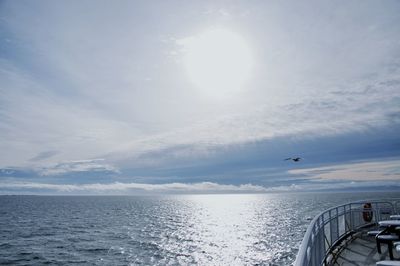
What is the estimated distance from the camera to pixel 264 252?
124ft

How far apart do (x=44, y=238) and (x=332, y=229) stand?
47240 millimetres

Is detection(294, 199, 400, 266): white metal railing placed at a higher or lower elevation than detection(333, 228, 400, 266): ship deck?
higher

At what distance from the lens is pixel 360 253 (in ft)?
32.4

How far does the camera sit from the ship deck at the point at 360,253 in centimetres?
899

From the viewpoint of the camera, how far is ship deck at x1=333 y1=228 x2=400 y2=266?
899 centimetres

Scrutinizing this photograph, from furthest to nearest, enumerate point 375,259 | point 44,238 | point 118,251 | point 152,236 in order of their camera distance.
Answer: point 152,236, point 44,238, point 118,251, point 375,259

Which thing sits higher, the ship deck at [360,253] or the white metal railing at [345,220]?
the white metal railing at [345,220]

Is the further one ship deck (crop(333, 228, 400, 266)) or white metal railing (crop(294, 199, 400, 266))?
white metal railing (crop(294, 199, 400, 266))

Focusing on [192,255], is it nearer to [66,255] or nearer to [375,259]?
[66,255]

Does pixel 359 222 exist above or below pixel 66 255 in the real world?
above

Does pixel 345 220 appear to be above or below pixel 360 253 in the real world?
above

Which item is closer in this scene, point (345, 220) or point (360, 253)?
point (360, 253)

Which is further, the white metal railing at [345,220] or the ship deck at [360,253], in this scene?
the white metal railing at [345,220]

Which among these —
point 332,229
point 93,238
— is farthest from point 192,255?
point 332,229
